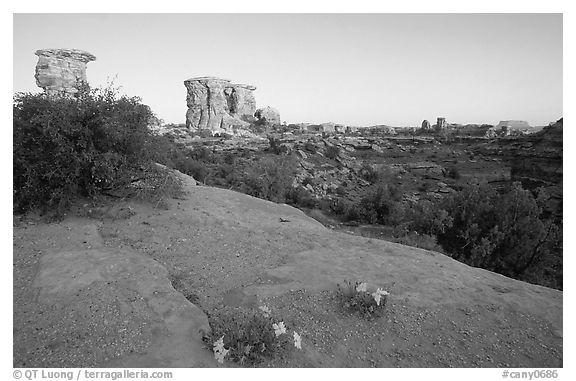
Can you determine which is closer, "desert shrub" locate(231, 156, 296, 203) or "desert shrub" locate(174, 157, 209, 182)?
"desert shrub" locate(231, 156, 296, 203)

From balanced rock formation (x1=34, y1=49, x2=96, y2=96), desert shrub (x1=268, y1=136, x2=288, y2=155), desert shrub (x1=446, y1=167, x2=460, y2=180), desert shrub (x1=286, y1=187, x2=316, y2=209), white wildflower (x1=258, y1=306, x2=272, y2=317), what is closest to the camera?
white wildflower (x1=258, y1=306, x2=272, y2=317)

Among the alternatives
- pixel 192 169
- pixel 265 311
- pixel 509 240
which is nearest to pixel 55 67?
pixel 192 169

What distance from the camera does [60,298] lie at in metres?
3.69

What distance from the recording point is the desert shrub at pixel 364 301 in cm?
377

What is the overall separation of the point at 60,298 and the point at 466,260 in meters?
9.17

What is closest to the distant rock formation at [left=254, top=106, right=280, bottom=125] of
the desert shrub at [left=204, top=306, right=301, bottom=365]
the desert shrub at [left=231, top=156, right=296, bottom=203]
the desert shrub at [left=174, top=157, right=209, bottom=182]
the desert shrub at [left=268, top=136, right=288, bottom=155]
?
the desert shrub at [left=268, top=136, right=288, bottom=155]

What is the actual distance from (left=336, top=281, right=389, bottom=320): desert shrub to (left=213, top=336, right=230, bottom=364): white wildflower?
1472 millimetres

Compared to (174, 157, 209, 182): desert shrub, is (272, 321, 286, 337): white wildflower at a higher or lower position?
lower

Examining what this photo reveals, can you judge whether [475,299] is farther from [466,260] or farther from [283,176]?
[283,176]

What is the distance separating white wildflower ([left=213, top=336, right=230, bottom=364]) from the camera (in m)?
2.93

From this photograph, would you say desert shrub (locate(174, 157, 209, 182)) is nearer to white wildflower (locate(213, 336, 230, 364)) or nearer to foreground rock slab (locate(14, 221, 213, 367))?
foreground rock slab (locate(14, 221, 213, 367))

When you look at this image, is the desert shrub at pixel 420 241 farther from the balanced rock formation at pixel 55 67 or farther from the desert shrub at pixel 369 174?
the balanced rock formation at pixel 55 67

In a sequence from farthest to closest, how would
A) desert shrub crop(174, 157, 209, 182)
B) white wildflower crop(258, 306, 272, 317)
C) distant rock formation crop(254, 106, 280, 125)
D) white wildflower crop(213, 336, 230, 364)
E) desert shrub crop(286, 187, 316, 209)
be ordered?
distant rock formation crop(254, 106, 280, 125) → desert shrub crop(174, 157, 209, 182) → desert shrub crop(286, 187, 316, 209) → white wildflower crop(258, 306, 272, 317) → white wildflower crop(213, 336, 230, 364)

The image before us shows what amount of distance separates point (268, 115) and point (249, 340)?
58.3 metres
